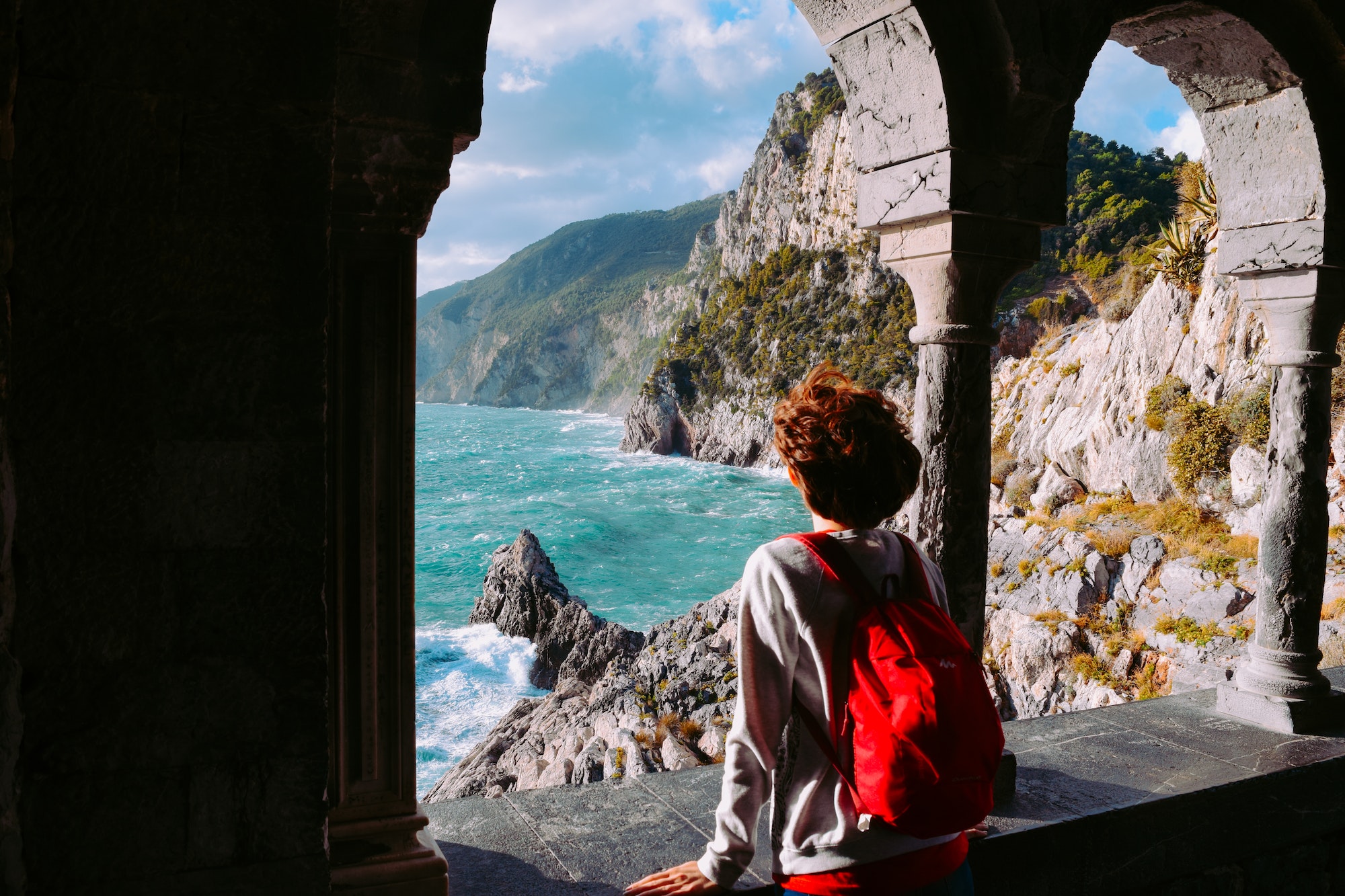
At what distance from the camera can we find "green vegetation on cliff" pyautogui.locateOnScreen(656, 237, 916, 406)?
37.2 meters

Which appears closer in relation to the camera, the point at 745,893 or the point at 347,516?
the point at 347,516

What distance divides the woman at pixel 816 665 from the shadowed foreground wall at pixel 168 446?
612 millimetres

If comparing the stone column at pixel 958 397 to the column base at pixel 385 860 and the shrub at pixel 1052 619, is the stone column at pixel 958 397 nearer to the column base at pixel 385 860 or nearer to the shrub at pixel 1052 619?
the column base at pixel 385 860

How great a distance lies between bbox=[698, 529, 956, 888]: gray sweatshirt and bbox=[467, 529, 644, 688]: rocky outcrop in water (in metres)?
17.7

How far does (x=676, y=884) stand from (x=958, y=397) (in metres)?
1.38

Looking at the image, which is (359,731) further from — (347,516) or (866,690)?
(866,690)

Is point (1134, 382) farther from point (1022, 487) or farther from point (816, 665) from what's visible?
point (816, 665)

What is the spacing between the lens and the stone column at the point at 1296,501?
3.12 meters

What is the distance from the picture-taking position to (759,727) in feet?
3.91

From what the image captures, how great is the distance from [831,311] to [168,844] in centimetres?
4202

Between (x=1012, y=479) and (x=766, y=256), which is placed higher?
(x=766, y=256)

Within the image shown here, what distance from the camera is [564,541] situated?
4319 cm

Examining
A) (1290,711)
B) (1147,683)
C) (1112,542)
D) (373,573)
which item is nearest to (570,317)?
(1112,542)

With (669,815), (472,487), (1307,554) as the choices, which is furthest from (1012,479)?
(472,487)
